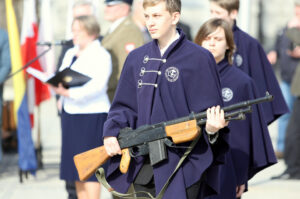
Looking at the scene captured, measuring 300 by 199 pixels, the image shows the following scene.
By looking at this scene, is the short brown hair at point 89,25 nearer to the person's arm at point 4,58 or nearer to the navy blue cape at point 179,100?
the person's arm at point 4,58

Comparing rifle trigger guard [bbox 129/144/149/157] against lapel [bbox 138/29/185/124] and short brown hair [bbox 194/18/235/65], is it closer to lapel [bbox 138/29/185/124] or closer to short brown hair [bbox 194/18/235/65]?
lapel [bbox 138/29/185/124]

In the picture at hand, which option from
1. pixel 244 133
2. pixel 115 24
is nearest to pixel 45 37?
pixel 115 24

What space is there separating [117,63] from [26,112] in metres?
2.29

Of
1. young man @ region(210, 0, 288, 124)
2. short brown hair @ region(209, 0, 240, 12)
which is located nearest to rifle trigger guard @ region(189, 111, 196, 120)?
young man @ region(210, 0, 288, 124)

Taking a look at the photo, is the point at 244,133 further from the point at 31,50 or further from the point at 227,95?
the point at 31,50

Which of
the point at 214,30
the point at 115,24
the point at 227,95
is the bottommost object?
the point at 227,95

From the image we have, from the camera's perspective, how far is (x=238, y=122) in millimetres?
5488

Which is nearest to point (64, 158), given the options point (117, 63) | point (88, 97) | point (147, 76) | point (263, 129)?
point (88, 97)

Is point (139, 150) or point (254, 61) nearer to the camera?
point (139, 150)

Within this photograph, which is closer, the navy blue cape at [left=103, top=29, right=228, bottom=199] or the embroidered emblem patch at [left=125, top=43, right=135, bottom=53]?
the navy blue cape at [left=103, top=29, right=228, bottom=199]

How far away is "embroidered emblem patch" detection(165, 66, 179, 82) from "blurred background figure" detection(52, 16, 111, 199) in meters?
2.31

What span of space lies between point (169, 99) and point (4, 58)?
5021 millimetres

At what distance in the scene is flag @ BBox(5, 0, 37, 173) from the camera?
9031 millimetres

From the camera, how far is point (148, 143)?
4465 mm
